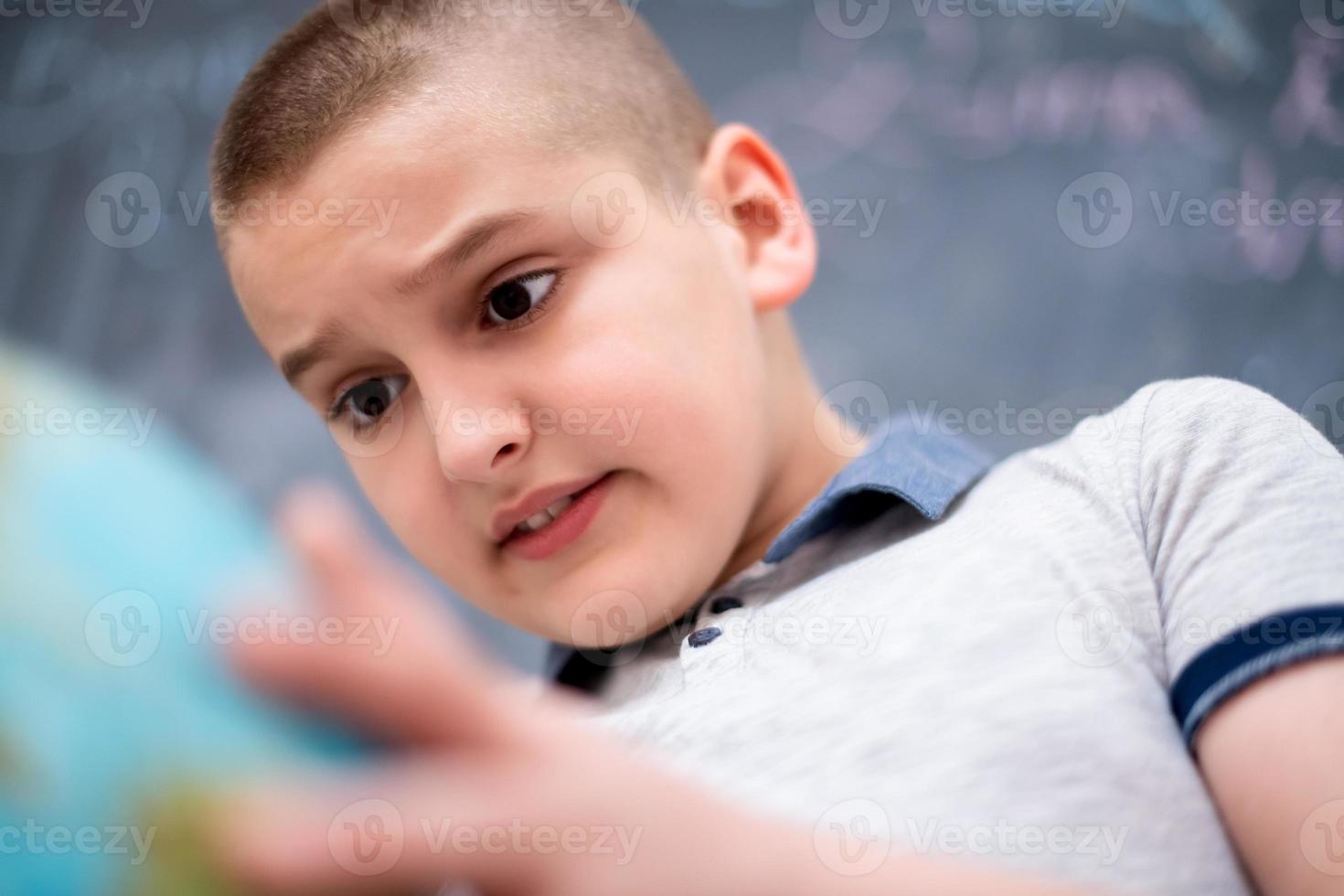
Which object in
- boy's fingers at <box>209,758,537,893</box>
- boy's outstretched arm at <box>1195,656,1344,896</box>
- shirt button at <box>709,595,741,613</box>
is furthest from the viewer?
shirt button at <box>709,595,741,613</box>

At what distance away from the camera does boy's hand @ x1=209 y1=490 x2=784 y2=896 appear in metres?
0.27

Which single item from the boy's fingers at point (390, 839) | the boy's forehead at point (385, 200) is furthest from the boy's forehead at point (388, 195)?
the boy's fingers at point (390, 839)

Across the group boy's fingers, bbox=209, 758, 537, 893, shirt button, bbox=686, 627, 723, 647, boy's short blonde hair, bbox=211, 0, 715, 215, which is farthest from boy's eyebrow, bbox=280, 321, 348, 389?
boy's fingers, bbox=209, 758, 537, 893

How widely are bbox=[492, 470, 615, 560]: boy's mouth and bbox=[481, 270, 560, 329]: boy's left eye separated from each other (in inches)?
4.3

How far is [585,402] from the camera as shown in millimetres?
616

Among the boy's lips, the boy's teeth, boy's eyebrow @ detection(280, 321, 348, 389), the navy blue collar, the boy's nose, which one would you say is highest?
boy's eyebrow @ detection(280, 321, 348, 389)

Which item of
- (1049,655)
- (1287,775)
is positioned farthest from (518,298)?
(1287,775)

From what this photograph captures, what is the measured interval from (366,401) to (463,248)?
16 cm

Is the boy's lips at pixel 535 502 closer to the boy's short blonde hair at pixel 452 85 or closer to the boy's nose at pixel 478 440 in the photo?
the boy's nose at pixel 478 440

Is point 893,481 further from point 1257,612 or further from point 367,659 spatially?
point 367,659

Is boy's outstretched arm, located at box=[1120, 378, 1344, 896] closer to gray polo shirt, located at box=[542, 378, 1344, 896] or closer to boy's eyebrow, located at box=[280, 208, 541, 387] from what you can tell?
gray polo shirt, located at box=[542, 378, 1344, 896]

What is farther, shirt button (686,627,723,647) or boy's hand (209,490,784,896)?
shirt button (686,627,723,647)

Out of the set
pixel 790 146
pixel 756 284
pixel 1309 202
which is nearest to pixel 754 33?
pixel 790 146

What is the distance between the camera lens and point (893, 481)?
0.66 meters
